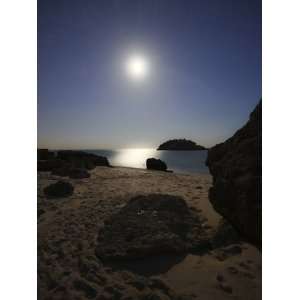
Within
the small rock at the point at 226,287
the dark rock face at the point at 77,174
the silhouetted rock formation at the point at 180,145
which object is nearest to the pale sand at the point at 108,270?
the small rock at the point at 226,287

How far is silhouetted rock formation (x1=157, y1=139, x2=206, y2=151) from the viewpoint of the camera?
7.89ft

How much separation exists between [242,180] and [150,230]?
31.8 inches

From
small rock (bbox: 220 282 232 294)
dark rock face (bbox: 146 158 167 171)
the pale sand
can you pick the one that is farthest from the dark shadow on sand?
dark rock face (bbox: 146 158 167 171)

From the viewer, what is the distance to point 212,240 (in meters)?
1.77

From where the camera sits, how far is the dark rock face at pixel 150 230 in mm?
1693

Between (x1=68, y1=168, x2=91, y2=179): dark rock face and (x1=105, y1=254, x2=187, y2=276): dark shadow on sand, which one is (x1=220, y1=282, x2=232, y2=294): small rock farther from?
(x1=68, y1=168, x2=91, y2=179): dark rock face

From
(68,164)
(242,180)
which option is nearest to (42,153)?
(242,180)

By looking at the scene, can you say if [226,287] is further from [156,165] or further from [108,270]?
[156,165]

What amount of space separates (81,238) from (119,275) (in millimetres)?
514

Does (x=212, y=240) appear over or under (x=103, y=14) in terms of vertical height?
under

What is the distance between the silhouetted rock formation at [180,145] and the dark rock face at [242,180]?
38 cm

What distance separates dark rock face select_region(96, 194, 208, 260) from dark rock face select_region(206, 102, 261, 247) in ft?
1.00
